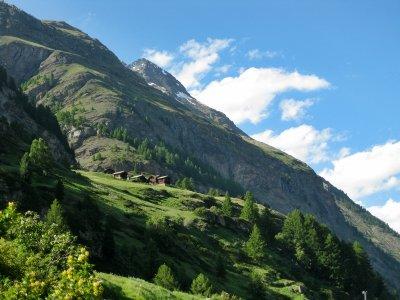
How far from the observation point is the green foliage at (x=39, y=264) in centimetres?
1739

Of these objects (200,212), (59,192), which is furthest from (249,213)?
(59,192)

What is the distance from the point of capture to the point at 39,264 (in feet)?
77.6

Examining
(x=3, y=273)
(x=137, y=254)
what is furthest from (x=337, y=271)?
(x=3, y=273)

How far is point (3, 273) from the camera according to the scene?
910 inches

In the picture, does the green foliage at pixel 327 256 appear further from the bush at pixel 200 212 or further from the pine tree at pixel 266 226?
the bush at pixel 200 212

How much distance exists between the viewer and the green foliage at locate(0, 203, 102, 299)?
17391 mm

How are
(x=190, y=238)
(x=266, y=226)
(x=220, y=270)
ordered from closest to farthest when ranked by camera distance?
(x=220, y=270), (x=190, y=238), (x=266, y=226)

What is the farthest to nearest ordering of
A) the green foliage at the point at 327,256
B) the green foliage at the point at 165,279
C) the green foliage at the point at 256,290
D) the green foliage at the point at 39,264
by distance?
the green foliage at the point at 327,256 → the green foliage at the point at 256,290 → the green foliage at the point at 165,279 → the green foliage at the point at 39,264

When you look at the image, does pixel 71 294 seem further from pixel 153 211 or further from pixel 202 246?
pixel 153 211

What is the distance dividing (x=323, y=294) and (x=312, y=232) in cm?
3410

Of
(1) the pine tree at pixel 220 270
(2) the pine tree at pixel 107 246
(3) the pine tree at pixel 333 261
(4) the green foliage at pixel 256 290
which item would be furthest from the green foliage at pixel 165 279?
(3) the pine tree at pixel 333 261

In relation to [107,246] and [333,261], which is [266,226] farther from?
[107,246]

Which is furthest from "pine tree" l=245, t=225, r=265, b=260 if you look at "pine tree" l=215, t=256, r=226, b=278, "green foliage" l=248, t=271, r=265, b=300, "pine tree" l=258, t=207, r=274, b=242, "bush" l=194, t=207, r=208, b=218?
"green foliage" l=248, t=271, r=265, b=300

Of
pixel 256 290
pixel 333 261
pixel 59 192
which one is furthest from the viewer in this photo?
pixel 333 261
